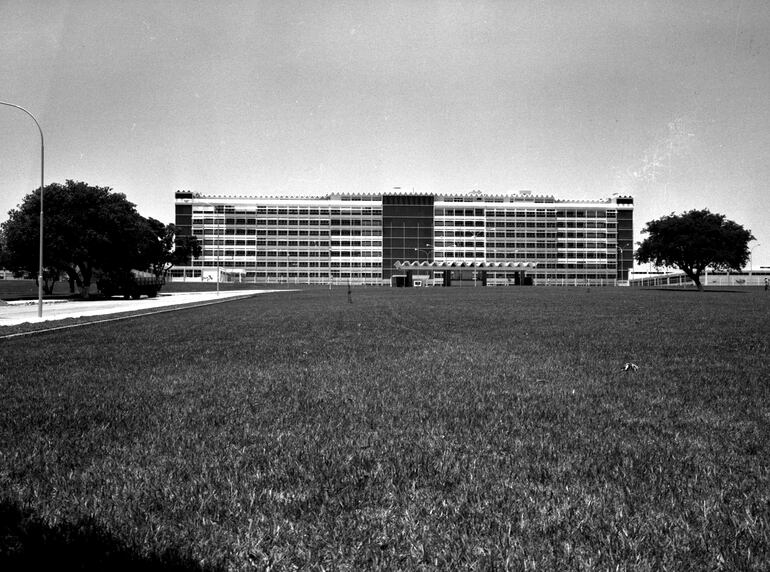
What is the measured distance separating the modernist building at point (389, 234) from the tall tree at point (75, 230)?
102 metres

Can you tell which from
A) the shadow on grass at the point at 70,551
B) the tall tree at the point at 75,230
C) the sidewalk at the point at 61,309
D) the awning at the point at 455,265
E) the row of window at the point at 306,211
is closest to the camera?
the shadow on grass at the point at 70,551

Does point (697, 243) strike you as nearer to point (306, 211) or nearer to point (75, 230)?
point (75, 230)

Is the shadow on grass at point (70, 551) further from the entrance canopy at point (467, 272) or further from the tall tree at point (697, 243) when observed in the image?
the entrance canopy at point (467, 272)

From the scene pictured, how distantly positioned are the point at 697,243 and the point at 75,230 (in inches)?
2528

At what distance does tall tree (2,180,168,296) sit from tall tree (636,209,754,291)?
59481mm

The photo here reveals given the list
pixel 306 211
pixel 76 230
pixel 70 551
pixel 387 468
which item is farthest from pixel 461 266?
pixel 70 551

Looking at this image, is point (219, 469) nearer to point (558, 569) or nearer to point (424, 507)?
point (424, 507)

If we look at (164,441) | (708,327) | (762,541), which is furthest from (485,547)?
(708,327)

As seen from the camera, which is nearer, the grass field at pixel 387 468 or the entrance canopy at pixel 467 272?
the grass field at pixel 387 468

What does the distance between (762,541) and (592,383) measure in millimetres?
4161

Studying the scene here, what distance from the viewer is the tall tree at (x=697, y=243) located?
6469 centimetres

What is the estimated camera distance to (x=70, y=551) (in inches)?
92.9

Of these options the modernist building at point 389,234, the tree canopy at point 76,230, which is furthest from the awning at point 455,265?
the tree canopy at point 76,230

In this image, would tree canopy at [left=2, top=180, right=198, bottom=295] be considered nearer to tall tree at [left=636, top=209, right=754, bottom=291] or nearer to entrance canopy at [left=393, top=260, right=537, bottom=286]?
tall tree at [left=636, top=209, right=754, bottom=291]
